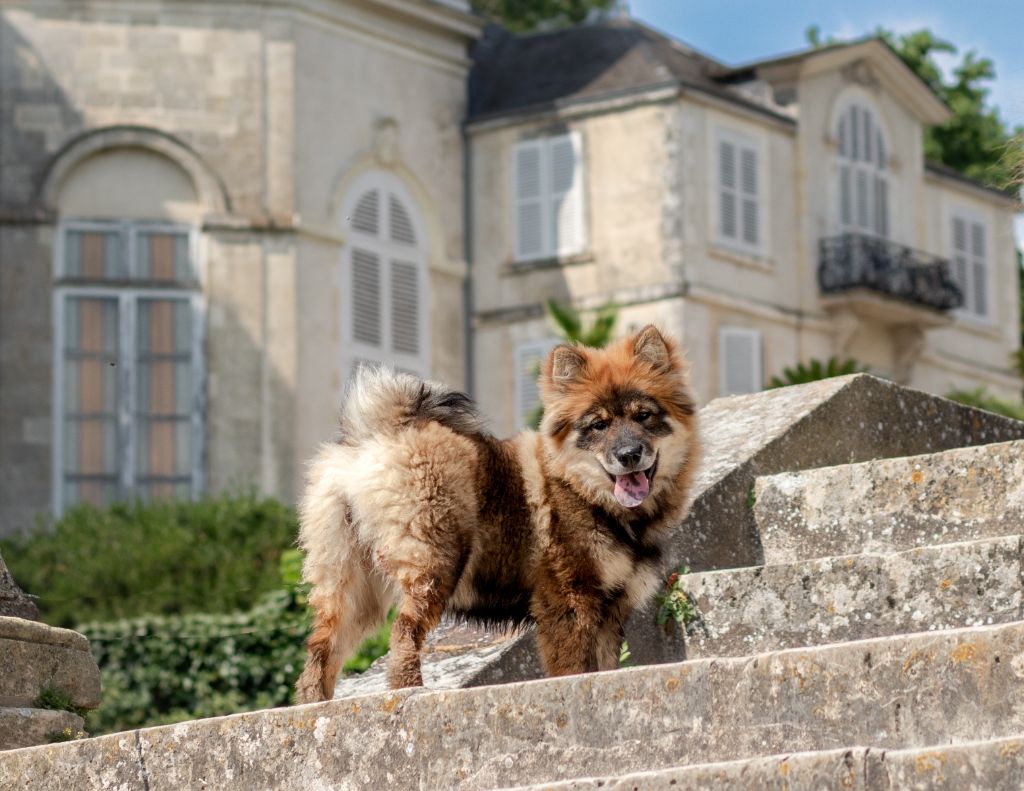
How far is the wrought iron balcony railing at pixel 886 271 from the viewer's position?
3384 centimetres

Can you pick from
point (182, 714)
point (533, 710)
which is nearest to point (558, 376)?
point (533, 710)

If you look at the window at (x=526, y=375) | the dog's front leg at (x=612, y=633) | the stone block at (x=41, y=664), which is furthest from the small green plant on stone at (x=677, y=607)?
the window at (x=526, y=375)

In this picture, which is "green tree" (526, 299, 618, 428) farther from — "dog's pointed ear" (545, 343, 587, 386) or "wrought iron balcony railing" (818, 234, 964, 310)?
"dog's pointed ear" (545, 343, 587, 386)

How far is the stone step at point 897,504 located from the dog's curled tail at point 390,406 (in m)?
1.78

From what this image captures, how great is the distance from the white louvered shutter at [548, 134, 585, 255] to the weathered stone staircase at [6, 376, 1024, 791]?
77.3 ft

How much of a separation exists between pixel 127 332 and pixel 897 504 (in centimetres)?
2148

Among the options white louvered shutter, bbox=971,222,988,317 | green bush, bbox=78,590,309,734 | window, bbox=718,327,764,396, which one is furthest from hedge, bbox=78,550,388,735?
white louvered shutter, bbox=971,222,988,317

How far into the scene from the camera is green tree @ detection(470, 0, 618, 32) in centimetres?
4169

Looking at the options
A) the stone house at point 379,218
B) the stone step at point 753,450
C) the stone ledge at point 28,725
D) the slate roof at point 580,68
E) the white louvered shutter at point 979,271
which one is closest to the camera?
the stone ledge at point 28,725

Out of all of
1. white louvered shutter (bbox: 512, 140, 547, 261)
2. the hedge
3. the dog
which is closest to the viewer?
the dog

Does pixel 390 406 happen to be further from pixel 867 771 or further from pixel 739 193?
pixel 739 193

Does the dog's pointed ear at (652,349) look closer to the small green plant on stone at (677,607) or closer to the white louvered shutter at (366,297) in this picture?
the small green plant on stone at (677,607)

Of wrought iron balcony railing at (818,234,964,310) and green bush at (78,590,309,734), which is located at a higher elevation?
wrought iron balcony railing at (818,234,964,310)

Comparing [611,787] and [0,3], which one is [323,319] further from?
[611,787]
